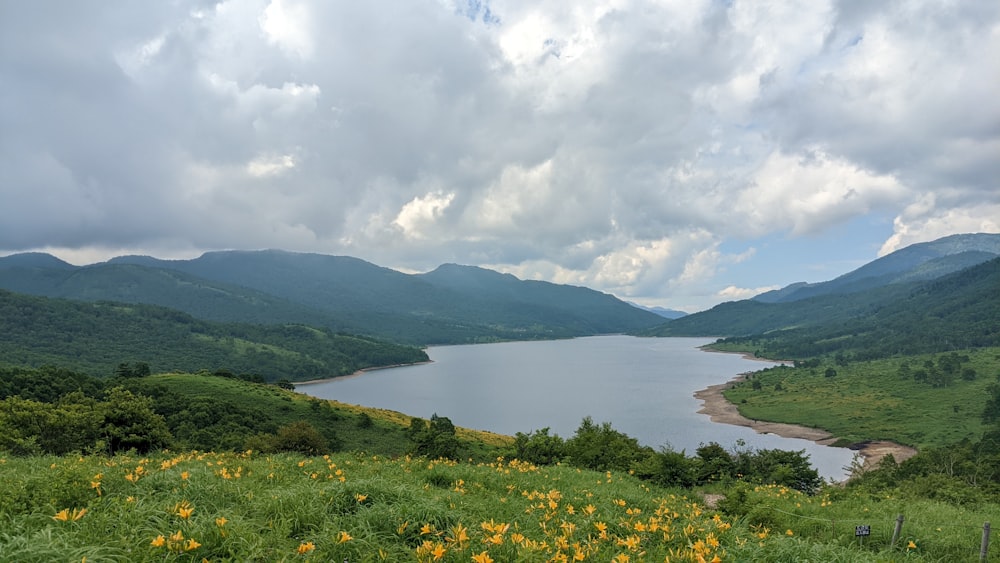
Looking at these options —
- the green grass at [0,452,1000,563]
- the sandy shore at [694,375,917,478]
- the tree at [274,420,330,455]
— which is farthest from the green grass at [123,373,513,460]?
the sandy shore at [694,375,917,478]

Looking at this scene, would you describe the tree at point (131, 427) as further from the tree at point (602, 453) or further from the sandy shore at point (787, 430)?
the sandy shore at point (787, 430)

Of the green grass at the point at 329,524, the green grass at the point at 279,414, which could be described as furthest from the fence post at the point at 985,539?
the green grass at the point at 279,414

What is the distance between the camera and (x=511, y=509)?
24.2 ft

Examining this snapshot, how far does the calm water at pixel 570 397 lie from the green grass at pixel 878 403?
488 inches

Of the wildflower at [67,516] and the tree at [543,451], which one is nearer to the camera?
the wildflower at [67,516]

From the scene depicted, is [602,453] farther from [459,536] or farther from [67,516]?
[67,516]

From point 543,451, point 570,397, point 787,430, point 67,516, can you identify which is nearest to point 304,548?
point 67,516

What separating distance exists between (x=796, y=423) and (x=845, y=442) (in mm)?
13946

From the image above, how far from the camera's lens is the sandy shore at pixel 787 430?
68.9 m

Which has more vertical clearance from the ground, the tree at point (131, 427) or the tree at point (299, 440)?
the tree at point (131, 427)

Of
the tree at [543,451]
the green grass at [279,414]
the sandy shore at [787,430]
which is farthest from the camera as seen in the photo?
the sandy shore at [787,430]

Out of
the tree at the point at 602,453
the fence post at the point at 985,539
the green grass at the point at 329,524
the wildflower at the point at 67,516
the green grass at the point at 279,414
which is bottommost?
the green grass at the point at 279,414

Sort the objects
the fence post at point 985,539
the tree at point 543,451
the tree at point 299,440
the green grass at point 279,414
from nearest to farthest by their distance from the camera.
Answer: the fence post at point 985,539 < the tree at point 543,451 < the tree at point 299,440 < the green grass at point 279,414

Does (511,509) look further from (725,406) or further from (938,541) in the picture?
(725,406)
